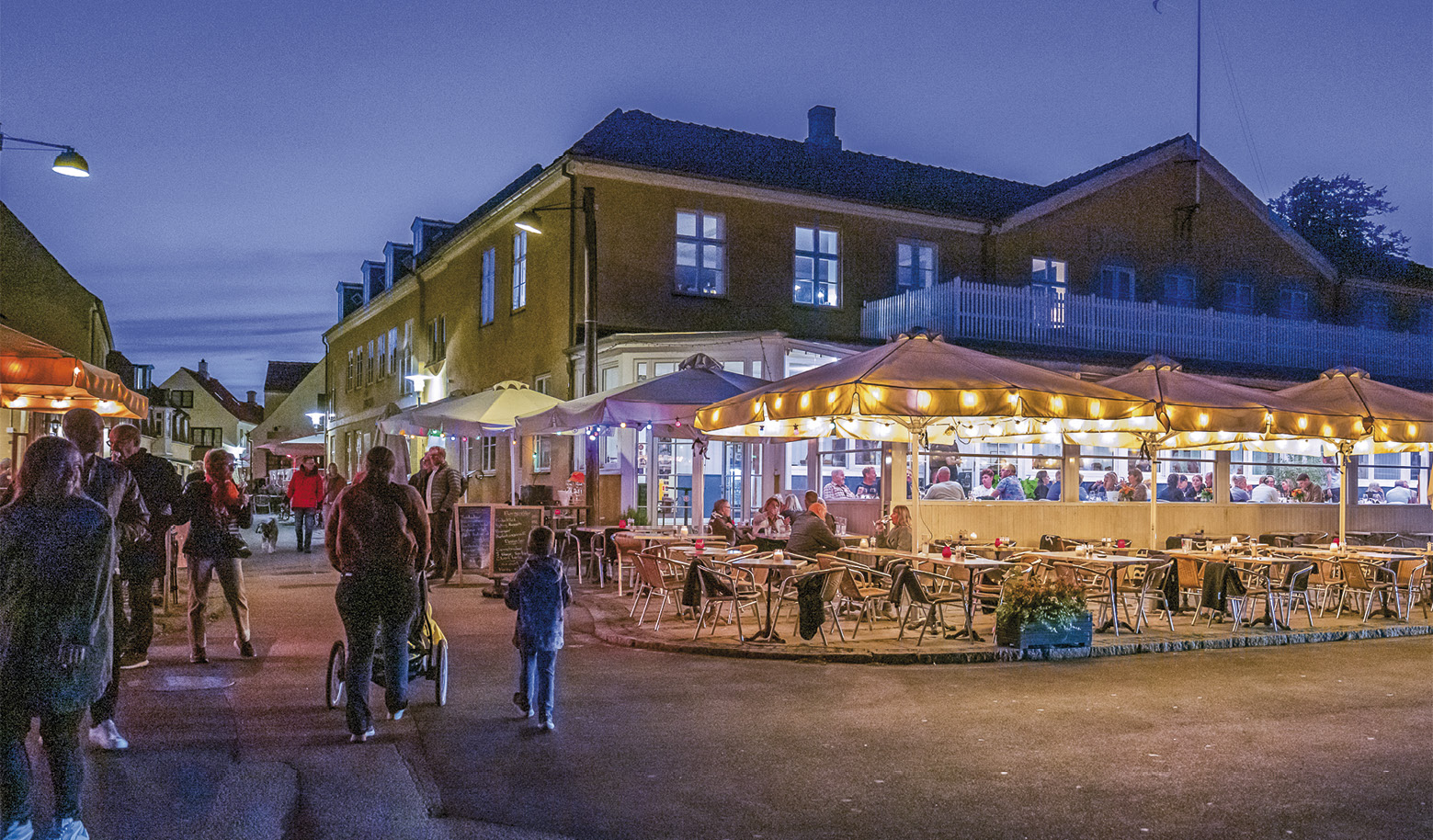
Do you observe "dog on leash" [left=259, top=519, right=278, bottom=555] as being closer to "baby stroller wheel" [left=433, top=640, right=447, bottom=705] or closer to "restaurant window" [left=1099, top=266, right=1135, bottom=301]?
"baby stroller wheel" [left=433, top=640, right=447, bottom=705]

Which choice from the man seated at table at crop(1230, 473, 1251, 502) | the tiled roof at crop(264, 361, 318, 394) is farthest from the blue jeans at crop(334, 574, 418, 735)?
the tiled roof at crop(264, 361, 318, 394)

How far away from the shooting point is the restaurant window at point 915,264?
74.7 feet

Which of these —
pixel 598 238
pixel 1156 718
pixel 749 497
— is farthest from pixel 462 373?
pixel 1156 718

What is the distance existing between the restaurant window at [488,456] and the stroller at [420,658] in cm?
1722

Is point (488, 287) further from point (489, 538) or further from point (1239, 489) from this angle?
point (1239, 489)

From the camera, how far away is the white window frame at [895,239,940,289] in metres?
22.8

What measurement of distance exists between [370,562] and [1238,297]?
24.9 metres

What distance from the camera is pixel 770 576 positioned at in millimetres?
10648

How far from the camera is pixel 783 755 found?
6418 mm

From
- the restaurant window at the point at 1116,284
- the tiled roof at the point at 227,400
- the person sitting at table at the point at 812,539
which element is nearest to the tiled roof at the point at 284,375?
the tiled roof at the point at 227,400

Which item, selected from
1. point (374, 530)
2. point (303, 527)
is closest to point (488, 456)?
point (303, 527)

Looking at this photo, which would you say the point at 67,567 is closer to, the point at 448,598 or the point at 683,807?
the point at 683,807

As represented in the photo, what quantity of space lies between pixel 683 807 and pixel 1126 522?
15402mm

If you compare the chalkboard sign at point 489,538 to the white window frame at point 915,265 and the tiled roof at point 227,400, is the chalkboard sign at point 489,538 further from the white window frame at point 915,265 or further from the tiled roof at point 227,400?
the tiled roof at point 227,400
